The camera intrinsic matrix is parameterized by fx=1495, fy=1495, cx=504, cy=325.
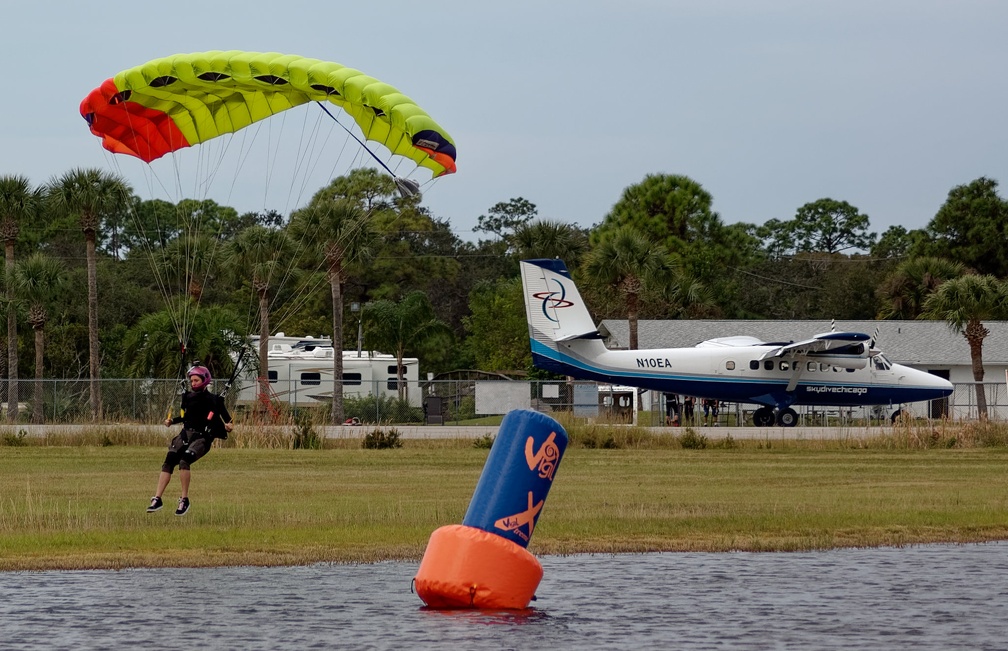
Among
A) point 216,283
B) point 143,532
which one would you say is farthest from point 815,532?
point 216,283

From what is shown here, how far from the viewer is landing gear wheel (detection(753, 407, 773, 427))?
166ft

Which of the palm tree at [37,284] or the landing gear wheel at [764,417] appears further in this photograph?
the palm tree at [37,284]

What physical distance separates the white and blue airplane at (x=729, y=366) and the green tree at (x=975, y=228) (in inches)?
1202

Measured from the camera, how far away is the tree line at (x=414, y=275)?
206ft

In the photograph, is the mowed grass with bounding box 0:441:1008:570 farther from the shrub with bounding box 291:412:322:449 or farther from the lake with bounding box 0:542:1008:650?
the shrub with bounding box 291:412:322:449

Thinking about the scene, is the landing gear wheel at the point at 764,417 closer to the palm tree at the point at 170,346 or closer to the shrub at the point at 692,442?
the shrub at the point at 692,442

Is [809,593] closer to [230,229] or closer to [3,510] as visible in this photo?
[3,510]

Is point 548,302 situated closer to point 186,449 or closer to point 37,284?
point 37,284

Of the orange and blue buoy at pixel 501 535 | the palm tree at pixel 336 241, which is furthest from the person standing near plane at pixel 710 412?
the orange and blue buoy at pixel 501 535

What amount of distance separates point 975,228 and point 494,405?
117ft

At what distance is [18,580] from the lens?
14.2 m

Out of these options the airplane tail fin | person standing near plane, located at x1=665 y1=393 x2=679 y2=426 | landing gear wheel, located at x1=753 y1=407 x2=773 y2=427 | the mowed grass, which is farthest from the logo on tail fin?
the mowed grass

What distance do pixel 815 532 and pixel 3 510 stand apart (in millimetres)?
10328

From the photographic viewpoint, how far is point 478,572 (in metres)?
12.4
